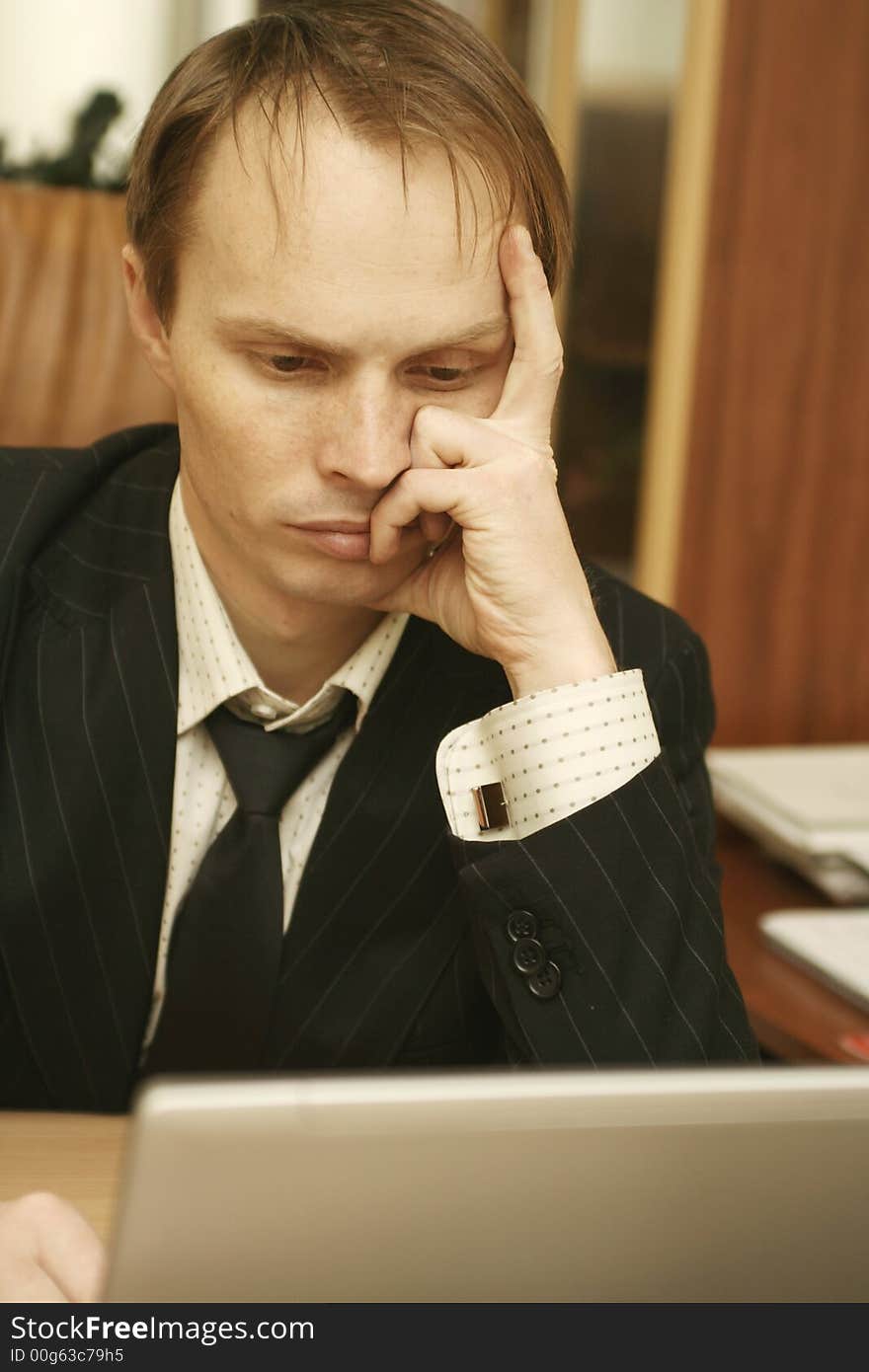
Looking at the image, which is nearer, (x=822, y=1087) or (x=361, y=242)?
(x=822, y=1087)

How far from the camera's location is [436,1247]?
47 cm

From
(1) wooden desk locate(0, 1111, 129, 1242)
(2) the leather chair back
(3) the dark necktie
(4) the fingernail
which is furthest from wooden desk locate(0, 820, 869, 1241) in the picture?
(2) the leather chair back

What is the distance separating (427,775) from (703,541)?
727 millimetres

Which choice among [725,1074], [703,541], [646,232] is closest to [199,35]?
[646,232]

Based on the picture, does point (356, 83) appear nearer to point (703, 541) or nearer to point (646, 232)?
point (703, 541)

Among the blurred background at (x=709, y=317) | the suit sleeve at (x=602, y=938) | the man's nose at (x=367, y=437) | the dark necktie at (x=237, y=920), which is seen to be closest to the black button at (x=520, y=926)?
the suit sleeve at (x=602, y=938)

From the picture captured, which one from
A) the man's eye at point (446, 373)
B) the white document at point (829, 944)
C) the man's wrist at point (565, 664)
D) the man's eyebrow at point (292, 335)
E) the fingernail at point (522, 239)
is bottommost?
the white document at point (829, 944)

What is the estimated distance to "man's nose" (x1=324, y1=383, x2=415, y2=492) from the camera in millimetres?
919

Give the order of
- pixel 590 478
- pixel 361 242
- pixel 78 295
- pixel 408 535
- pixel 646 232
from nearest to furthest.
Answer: pixel 361 242 < pixel 408 535 < pixel 78 295 < pixel 646 232 < pixel 590 478

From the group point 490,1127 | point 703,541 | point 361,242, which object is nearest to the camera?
point 490,1127

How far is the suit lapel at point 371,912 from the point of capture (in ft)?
3.45

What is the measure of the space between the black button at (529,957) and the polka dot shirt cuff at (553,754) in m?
0.08

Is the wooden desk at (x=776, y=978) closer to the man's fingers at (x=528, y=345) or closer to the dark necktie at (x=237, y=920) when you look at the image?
the dark necktie at (x=237, y=920)

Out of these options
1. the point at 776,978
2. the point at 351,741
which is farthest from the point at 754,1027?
the point at 351,741
